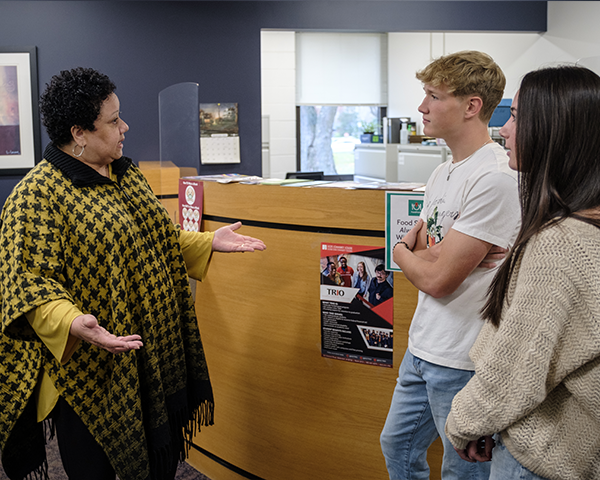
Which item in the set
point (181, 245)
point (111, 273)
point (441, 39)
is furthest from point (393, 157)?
point (111, 273)

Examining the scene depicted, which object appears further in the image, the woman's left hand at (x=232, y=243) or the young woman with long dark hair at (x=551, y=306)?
the woman's left hand at (x=232, y=243)

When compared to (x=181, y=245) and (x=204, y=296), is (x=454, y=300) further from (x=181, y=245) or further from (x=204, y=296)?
(x=204, y=296)

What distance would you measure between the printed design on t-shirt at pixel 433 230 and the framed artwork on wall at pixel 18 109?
3767 mm

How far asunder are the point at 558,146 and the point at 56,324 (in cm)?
117

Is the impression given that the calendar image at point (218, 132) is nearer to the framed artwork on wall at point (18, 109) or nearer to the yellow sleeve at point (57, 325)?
the framed artwork on wall at point (18, 109)

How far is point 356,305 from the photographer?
6.57ft

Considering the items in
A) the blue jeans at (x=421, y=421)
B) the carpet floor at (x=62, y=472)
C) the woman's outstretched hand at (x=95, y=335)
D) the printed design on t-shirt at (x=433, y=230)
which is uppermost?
the printed design on t-shirt at (x=433, y=230)

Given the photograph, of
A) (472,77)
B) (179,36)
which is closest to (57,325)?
(472,77)

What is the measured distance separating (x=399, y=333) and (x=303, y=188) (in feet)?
2.00

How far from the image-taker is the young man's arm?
132cm

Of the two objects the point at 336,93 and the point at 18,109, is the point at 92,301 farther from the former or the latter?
the point at 336,93

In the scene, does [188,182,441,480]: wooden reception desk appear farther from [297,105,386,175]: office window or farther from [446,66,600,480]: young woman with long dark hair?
[297,105,386,175]: office window

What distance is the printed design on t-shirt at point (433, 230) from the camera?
1.47 meters

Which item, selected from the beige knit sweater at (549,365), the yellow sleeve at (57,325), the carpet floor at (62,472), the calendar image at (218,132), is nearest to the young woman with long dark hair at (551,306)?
the beige knit sweater at (549,365)
